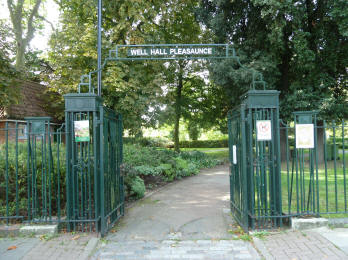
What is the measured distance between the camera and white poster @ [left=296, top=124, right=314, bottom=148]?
5266 mm

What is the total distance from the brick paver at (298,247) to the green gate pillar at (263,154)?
1.49 feet

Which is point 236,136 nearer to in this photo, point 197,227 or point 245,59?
point 197,227

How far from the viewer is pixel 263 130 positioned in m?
5.20

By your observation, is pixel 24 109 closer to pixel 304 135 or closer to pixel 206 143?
pixel 304 135

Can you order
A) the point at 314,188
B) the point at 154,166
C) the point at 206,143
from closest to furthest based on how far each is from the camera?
the point at 314,188 → the point at 154,166 → the point at 206,143

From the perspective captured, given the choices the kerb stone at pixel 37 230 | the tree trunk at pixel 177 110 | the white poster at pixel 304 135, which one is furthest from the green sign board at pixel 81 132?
the tree trunk at pixel 177 110

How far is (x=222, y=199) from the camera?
27.6 feet

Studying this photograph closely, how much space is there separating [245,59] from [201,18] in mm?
4200

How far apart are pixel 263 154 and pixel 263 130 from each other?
463 millimetres

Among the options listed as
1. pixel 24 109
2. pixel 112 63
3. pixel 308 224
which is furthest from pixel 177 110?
pixel 308 224

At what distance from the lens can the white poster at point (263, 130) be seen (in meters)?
5.18

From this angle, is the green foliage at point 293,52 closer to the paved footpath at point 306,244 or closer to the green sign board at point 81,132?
the paved footpath at point 306,244

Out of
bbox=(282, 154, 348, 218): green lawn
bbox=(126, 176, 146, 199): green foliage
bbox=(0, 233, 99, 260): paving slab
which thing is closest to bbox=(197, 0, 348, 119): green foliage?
bbox=(282, 154, 348, 218): green lawn

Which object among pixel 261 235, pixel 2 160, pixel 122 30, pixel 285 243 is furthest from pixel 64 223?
pixel 122 30
